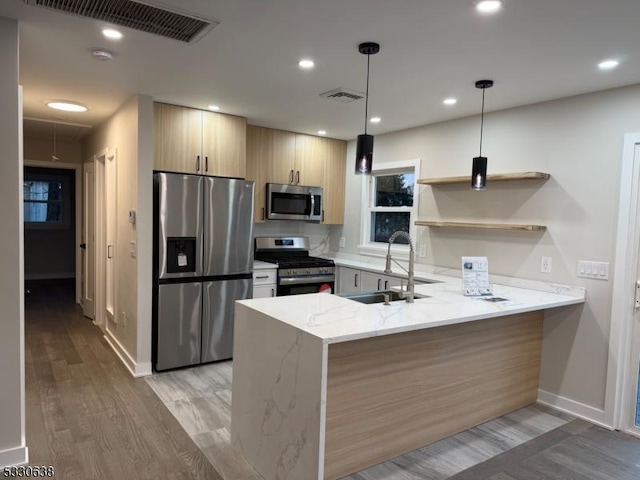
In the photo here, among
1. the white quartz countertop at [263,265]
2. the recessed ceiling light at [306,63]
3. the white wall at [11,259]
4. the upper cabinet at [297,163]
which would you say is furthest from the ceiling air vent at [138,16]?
the white quartz countertop at [263,265]

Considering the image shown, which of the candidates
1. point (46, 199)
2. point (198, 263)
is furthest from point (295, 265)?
point (46, 199)

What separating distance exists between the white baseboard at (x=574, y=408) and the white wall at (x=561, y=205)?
0.08 ft

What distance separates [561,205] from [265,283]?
2833 mm

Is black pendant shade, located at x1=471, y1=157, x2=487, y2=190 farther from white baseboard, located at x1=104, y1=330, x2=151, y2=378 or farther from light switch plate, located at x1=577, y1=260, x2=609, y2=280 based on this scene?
white baseboard, located at x1=104, y1=330, x2=151, y2=378

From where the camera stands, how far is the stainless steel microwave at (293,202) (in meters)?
4.88

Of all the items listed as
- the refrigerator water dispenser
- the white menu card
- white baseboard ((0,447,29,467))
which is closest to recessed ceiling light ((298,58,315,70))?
the white menu card

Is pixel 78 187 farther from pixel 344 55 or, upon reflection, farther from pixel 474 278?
pixel 474 278

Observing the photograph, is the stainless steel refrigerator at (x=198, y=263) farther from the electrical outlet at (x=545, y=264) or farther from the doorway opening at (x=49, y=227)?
the doorway opening at (x=49, y=227)

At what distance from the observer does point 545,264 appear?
3420 millimetres

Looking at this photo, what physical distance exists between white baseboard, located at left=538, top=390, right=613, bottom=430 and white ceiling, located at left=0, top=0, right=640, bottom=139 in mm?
2325

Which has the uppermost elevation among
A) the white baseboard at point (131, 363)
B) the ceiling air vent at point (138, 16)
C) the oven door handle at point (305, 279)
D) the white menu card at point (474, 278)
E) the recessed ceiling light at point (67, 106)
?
the ceiling air vent at point (138, 16)

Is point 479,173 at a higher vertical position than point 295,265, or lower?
higher

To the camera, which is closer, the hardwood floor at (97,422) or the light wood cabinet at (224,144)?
the hardwood floor at (97,422)

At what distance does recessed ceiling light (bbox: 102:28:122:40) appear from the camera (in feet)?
7.70
